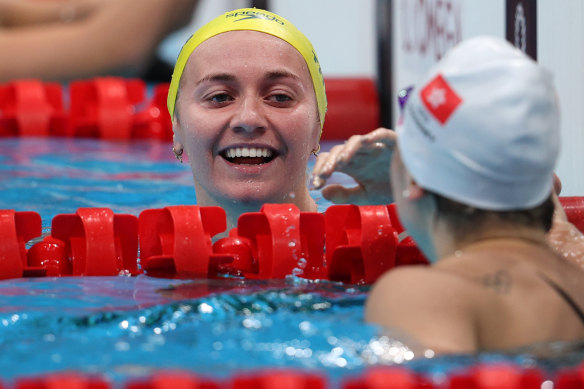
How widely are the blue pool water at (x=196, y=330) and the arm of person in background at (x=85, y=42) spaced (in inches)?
218

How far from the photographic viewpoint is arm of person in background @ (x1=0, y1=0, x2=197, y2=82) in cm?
786

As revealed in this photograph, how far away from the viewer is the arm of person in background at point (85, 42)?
786cm

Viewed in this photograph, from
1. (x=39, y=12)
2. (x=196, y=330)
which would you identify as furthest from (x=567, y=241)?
(x=39, y=12)

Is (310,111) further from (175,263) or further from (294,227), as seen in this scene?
(175,263)

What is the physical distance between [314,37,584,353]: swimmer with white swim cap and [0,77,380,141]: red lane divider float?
14.3ft

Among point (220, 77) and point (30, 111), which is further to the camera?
point (30, 111)

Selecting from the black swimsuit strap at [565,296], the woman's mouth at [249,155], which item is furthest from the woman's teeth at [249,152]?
the black swimsuit strap at [565,296]

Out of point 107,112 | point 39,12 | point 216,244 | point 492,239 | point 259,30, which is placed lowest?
point 216,244

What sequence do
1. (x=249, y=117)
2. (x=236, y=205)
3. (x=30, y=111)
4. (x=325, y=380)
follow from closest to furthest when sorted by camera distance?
(x=325, y=380) < (x=249, y=117) < (x=236, y=205) < (x=30, y=111)

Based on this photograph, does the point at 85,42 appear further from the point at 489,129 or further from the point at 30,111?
the point at 489,129

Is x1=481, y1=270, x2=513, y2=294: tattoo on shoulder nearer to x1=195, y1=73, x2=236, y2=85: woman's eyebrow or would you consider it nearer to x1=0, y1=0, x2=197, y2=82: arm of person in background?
x1=195, y1=73, x2=236, y2=85: woman's eyebrow

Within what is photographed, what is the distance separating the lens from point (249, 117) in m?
2.78

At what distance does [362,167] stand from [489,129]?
2.95ft

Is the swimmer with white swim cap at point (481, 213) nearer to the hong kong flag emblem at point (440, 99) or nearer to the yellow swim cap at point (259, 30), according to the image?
the hong kong flag emblem at point (440, 99)
